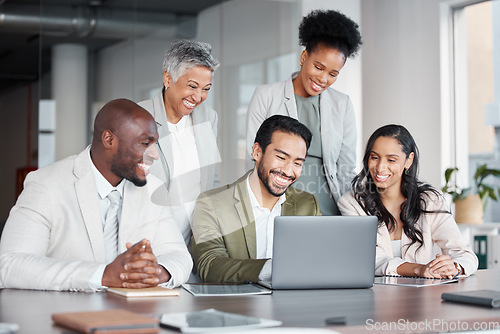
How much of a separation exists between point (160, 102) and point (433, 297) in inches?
59.1

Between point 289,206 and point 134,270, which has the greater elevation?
point 289,206

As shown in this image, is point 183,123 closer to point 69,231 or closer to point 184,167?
point 184,167

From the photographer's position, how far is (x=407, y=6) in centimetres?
540

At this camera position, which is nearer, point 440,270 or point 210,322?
point 210,322

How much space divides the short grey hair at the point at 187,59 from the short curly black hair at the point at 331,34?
49 centimetres

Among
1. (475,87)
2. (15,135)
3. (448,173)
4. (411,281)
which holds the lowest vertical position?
(411,281)

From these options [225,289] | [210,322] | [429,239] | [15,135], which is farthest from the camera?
[15,135]

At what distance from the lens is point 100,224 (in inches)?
83.8

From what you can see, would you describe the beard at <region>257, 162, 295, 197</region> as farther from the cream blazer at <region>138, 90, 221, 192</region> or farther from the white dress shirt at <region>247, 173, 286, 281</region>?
the cream blazer at <region>138, 90, 221, 192</region>

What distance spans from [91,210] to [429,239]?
1406 millimetres

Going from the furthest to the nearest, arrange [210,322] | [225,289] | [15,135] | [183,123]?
[15,135], [183,123], [225,289], [210,322]

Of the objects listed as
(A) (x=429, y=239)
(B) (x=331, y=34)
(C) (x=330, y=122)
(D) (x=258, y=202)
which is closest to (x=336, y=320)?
(D) (x=258, y=202)

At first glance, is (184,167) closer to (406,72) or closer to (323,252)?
(323,252)

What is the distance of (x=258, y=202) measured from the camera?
2.69 metres
